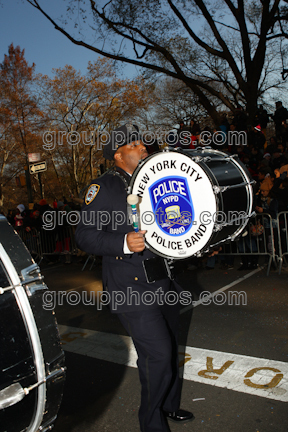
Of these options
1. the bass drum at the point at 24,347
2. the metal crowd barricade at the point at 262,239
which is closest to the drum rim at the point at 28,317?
the bass drum at the point at 24,347

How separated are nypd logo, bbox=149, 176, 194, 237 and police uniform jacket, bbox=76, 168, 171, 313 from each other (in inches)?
10.3

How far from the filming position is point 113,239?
2.63 m

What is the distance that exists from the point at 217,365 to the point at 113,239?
6.44 feet

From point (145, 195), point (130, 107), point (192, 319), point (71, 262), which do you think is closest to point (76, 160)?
point (130, 107)

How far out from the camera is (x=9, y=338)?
5.08 feet

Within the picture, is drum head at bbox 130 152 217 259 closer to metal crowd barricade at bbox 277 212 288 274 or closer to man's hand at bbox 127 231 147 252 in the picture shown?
man's hand at bbox 127 231 147 252

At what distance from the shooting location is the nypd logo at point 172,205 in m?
2.57

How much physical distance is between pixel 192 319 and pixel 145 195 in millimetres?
3029

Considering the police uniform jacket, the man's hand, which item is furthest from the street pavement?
the police uniform jacket

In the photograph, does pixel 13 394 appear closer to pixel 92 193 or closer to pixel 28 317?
pixel 28 317

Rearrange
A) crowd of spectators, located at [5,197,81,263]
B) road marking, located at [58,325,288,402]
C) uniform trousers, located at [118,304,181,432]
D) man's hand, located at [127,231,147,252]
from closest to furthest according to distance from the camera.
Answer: man's hand, located at [127,231,147,252], uniform trousers, located at [118,304,181,432], road marking, located at [58,325,288,402], crowd of spectators, located at [5,197,81,263]

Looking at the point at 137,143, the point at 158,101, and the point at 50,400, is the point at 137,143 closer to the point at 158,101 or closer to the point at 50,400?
the point at 50,400

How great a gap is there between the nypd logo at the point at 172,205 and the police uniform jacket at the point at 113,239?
26 centimetres

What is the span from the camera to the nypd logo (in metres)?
2.57
